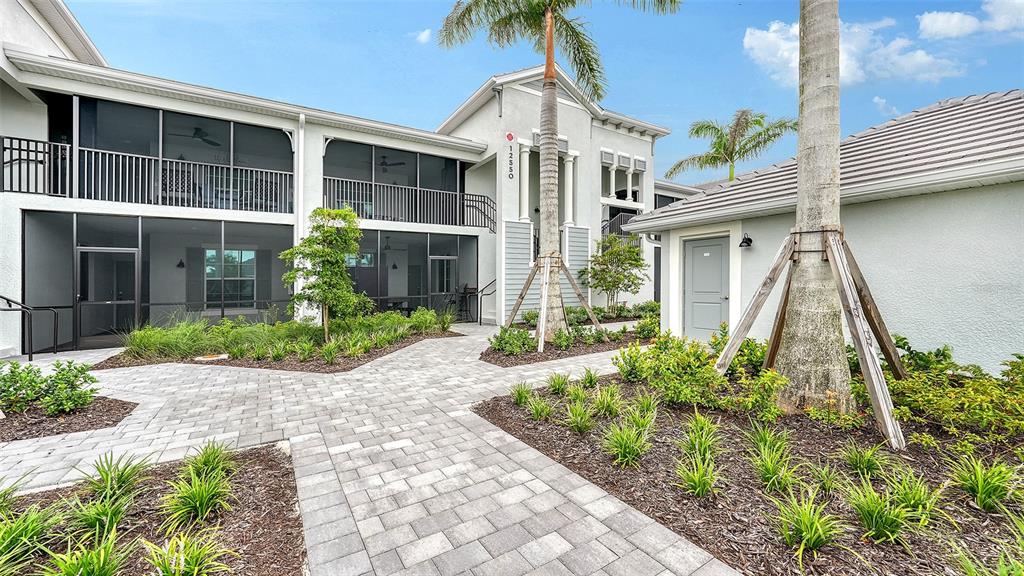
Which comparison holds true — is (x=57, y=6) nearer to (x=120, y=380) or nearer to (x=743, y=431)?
(x=120, y=380)

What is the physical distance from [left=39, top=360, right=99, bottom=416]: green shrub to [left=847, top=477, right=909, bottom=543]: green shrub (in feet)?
22.2

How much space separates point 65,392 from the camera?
162 inches

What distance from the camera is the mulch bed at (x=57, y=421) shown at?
3.66 m

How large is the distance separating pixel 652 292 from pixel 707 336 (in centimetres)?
863

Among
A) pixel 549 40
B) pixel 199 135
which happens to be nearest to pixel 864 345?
pixel 549 40

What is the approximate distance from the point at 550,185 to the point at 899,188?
5211 millimetres

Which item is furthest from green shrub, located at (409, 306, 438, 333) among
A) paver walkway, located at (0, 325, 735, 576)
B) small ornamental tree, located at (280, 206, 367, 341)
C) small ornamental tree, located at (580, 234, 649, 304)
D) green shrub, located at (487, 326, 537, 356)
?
small ornamental tree, located at (580, 234, 649, 304)

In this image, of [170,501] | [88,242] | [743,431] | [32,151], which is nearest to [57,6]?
[32,151]

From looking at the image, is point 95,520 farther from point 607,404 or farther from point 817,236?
point 817,236

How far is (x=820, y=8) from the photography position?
3.83 m

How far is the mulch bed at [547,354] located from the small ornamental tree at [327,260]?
3142mm

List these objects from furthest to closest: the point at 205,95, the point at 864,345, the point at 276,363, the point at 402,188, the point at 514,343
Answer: the point at 402,188 → the point at 205,95 → the point at 514,343 → the point at 276,363 → the point at 864,345

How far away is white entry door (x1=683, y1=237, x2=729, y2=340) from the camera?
666 cm

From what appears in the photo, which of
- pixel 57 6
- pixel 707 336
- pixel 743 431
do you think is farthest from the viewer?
pixel 57 6
